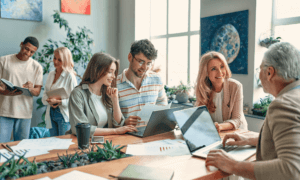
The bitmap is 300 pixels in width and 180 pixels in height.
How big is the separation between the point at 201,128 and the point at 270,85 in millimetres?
495

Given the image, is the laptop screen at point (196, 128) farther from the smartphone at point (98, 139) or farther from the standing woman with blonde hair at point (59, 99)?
the standing woman with blonde hair at point (59, 99)

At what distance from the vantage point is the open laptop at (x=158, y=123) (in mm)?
1630

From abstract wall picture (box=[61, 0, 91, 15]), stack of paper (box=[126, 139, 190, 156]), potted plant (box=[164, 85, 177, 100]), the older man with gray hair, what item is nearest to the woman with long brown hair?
stack of paper (box=[126, 139, 190, 156])

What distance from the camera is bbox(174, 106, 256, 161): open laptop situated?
4.47 ft

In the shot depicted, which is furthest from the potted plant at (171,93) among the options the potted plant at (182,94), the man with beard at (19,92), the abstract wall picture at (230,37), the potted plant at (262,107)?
the man with beard at (19,92)

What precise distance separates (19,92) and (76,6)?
8.13ft

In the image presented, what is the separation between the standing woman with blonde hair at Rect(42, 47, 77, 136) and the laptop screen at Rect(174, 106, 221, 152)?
182 centimetres

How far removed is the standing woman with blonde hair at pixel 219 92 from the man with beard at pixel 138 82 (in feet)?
1.41

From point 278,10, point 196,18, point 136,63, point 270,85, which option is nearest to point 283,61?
point 270,85

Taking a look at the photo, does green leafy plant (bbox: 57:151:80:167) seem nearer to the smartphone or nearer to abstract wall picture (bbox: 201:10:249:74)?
the smartphone

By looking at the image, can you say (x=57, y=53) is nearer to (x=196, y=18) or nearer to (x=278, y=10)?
(x=196, y=18)

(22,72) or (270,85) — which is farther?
(22,72)

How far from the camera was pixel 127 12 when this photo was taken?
5.24 m

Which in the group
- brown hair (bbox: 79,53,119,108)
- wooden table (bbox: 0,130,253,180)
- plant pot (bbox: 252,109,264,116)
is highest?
brown hair (bbox: 79,53,119,108)
